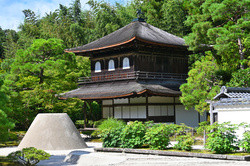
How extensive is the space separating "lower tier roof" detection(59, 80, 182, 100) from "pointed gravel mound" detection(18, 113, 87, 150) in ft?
24.9

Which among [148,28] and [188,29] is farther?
[188,29]

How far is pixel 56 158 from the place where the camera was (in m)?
16.0

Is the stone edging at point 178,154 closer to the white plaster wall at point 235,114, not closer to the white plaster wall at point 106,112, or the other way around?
the white plaster wall at point 235,114

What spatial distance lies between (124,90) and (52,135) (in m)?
9.70

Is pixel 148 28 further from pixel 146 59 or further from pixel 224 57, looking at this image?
pixel 224 57

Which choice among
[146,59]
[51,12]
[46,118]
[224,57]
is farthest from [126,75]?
[51,12]

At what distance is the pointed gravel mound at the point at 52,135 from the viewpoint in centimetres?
1902

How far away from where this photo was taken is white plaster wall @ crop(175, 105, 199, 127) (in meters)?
30.9

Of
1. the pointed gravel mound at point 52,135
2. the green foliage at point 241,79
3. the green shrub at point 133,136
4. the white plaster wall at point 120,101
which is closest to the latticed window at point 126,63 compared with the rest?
the white plaster wall at point 120,101

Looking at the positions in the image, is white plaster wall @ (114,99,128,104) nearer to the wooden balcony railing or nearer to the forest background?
the wooden balcony railing

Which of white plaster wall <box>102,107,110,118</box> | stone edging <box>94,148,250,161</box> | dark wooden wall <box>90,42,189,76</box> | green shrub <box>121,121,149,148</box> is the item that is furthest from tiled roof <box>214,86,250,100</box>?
white plaster wall <box>102,107,110,118</box>

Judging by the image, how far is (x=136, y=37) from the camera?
91.9 feet

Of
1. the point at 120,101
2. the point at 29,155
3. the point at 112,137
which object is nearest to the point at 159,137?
the point at 112,137

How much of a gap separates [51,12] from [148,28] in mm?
40034
